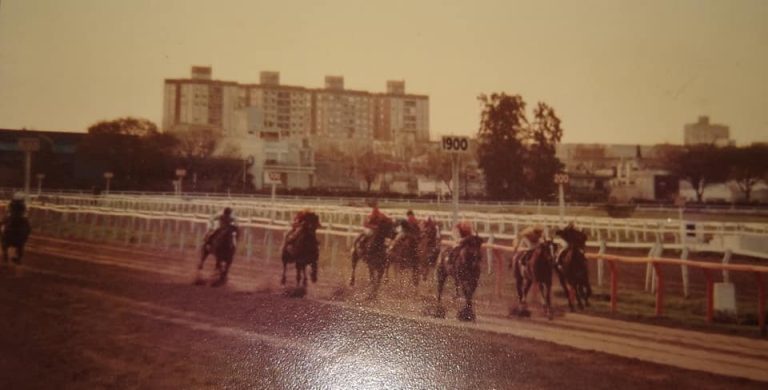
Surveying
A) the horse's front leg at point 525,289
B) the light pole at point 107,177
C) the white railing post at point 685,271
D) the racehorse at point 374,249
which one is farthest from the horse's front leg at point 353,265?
the white railing post at point 685,271

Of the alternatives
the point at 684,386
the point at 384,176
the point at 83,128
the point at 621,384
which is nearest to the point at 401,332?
the point at 384,176

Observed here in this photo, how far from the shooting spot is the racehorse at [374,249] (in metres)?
3.76

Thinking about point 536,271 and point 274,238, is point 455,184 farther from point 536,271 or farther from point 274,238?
point 274,238

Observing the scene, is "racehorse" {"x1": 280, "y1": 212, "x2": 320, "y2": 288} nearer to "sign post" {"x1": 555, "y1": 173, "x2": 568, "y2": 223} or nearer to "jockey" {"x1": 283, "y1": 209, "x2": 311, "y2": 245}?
"jockey" {"x1": 283, "y1": 209, "x2": 311, "y2": 245}

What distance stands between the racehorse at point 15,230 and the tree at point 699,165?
4127mm

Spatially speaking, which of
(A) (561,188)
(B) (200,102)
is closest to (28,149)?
(B) (200,102)

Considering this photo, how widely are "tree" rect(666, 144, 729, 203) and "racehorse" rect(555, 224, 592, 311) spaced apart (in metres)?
0.69

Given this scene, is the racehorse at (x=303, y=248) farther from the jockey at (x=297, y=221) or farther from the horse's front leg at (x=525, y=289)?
the horse's front leg at (x=525, y=289)

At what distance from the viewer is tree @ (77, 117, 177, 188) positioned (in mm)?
3859

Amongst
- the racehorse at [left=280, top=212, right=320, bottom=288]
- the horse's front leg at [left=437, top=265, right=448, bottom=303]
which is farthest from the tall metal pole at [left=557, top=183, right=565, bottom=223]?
the racehorse at [left=280, top=212, right=320, bottom=288]

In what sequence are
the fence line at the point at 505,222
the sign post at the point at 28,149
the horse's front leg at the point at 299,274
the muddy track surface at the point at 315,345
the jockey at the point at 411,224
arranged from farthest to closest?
the sign post at the point at 28,149 < the horse's front leg at the point at 299,274 < the jockey at the point at 411,224 < the fence line at the point at 505,222 < the muddy track surface at the point at 315,345

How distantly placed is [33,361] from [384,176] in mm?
2325

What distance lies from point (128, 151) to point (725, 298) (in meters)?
3.71

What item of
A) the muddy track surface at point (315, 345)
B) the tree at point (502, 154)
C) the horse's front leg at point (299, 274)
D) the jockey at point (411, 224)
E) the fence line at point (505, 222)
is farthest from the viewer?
the horse's front leg at point (299, 274)
